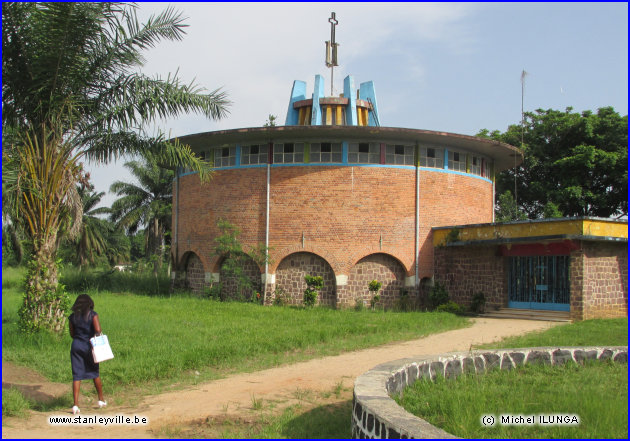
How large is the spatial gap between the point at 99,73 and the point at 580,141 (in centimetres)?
2423

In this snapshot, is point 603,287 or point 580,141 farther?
point 580,141

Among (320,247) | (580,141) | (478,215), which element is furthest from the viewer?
(580,141)

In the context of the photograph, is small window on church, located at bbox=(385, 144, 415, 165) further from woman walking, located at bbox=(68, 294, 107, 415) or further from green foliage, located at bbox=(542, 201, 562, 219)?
woman walking, located at bbox=(68, 294, 107, 415)

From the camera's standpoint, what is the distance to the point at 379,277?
2084 cm

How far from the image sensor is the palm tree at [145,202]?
38875mm

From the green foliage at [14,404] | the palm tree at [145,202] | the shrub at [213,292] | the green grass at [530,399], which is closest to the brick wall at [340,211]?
the shrub at [213,292]

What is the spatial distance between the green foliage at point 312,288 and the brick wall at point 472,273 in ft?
13.1

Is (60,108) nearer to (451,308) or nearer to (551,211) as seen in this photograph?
(451,308)

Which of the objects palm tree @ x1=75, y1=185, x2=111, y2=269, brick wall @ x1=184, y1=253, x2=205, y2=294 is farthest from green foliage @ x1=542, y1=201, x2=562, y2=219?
palm tree @ x1=75, y1=185, x2=111, y2=269

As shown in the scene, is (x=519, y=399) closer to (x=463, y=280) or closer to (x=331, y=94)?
(x=463, y=280)

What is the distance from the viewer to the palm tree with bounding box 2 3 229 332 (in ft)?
38.9

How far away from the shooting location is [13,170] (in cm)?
1169

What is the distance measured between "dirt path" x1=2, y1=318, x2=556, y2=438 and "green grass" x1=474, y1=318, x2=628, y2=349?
111 cm

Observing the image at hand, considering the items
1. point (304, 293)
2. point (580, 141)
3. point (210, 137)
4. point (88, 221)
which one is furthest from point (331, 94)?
point (88, 221)
